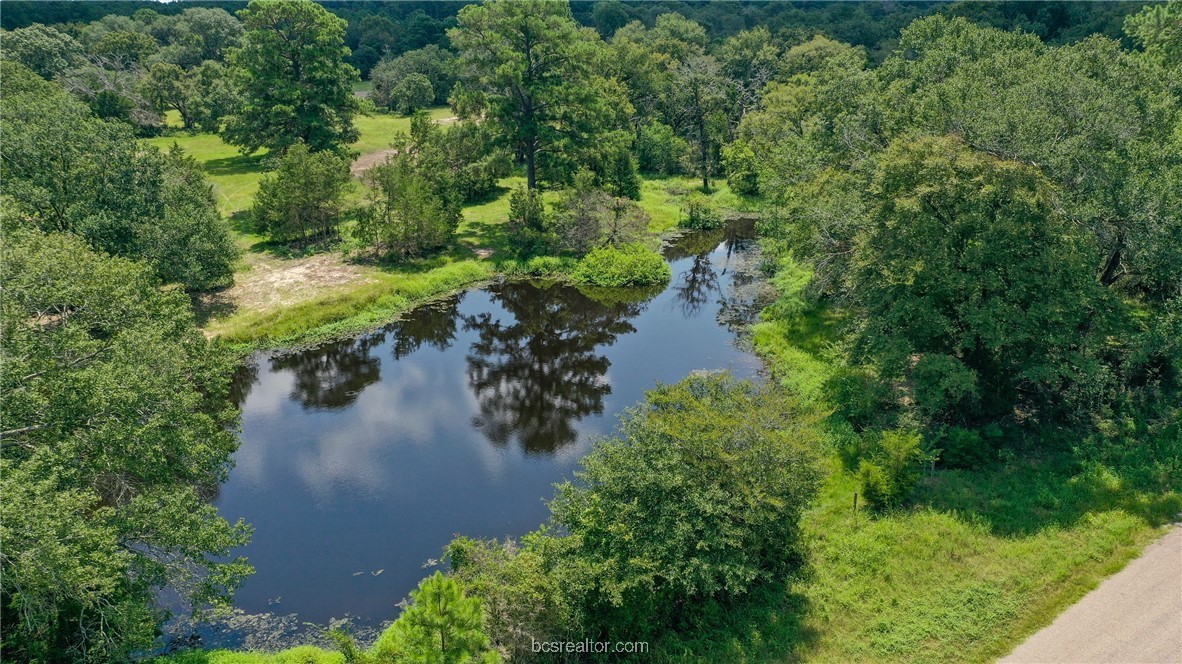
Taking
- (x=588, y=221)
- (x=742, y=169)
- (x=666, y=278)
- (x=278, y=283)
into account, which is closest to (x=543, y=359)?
(x=666, y=278)

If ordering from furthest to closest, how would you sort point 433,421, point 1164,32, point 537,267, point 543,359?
point 537,267 < point 1164,32 < point 543,359 < point 433,421

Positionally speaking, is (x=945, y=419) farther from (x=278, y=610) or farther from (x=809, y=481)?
(x=278, y=610)

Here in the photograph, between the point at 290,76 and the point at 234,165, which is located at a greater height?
the point at 290,76

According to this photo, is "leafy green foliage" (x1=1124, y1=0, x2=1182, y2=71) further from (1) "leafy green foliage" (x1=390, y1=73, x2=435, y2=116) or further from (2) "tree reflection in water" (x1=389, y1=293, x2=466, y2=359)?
(1) "leafy green foliage" (x1=390, y1=73, x2=435, y2=116)

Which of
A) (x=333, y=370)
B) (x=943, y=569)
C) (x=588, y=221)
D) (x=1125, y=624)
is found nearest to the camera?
(x=1125, y=624)

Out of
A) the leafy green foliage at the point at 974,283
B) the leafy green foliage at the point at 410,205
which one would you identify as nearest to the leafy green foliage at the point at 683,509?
the leafy green foliage at the point at 974,283

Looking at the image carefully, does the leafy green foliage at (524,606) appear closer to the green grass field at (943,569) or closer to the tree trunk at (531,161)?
the green grass field at (943,569)

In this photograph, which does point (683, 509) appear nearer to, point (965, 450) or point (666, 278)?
point (965, 450)

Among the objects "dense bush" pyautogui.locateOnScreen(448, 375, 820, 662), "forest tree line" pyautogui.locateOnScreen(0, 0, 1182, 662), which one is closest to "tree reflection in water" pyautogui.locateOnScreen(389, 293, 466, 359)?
"forest tree line" pyautogui.locateOnScreen(0, 0, 1182, 662)
